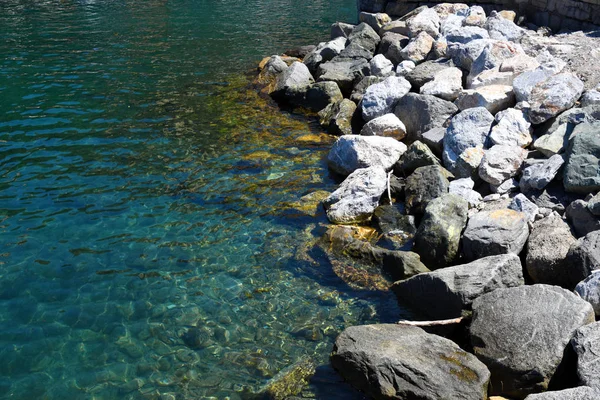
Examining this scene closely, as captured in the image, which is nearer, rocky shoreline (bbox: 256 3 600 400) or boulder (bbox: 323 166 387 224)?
rocky shoreline (bbox: 256 3 600 400)

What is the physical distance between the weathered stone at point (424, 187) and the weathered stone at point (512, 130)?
112 cm

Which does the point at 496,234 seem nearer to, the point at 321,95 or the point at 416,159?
the point at 416,159

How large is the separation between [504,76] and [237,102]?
6798 mm

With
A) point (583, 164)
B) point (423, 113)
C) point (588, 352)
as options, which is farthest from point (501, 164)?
point (588, 352)

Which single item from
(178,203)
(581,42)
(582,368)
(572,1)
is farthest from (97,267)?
(572,1)

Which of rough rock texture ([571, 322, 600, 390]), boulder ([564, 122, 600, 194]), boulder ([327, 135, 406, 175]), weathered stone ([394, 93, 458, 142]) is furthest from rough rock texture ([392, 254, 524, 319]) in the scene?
weathered stone ([394, 93, 458, 142])

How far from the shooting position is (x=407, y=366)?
593 cm

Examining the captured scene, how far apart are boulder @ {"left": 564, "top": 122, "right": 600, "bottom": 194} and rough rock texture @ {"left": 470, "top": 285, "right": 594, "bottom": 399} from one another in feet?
8.17

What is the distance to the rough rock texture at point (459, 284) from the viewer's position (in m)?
7.02

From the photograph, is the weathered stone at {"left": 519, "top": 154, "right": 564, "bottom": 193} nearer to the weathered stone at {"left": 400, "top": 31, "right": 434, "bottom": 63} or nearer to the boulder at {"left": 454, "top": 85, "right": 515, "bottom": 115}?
the boulder at {"left": 454, "top": 85, "right": 515, "bottom": 115}

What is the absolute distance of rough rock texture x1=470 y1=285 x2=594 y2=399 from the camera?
592 centimetres

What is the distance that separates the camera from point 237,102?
15.5 meters

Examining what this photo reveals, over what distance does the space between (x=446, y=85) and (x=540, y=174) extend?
161 inches

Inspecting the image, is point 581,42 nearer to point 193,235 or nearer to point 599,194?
point 599,194
